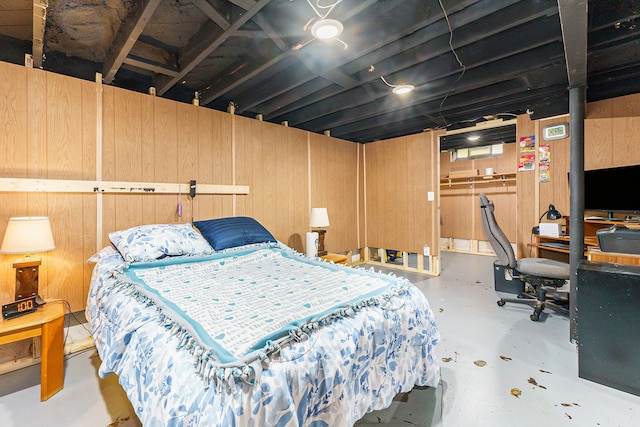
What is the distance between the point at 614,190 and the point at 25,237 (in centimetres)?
516

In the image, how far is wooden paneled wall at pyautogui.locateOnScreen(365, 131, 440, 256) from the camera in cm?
441

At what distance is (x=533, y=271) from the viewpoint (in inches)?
109

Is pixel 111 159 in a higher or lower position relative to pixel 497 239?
higher

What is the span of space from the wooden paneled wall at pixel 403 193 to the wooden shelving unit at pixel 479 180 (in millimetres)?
2397

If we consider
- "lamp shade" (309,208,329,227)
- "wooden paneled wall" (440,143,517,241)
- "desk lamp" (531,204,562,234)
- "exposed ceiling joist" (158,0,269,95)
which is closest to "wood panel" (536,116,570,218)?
"desk lamp" (531,204,562,234)

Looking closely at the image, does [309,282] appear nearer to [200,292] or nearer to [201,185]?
[200,292]

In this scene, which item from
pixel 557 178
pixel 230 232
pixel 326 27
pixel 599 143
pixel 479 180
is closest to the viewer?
pixel 326 27

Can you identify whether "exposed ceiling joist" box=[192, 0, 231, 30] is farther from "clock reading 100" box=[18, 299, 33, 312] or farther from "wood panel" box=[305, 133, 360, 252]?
"wood panel" box=[305, 133, 360, 252]

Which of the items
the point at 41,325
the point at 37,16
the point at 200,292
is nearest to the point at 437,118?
the point at 200,292

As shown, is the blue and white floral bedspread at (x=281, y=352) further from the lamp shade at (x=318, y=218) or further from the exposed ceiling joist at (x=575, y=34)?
the lamp shade at (x=318, y=218)

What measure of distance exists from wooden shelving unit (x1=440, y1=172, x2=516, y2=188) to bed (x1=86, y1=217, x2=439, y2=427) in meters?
5.37

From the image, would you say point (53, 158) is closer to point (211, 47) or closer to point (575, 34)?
point (211, 47)

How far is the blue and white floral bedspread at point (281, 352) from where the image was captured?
863mm

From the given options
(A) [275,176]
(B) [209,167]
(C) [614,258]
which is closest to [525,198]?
(C) [614,258]
